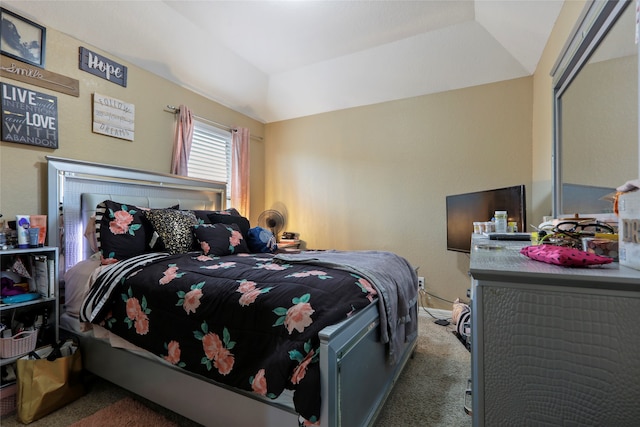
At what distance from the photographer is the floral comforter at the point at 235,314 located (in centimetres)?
112

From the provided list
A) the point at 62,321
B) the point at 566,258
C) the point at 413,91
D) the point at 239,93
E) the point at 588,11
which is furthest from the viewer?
the point at 239,93

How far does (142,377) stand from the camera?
1.65 m

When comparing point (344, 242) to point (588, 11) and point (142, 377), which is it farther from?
point (588, 11)

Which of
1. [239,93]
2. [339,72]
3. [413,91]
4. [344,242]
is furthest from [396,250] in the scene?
[239,93]

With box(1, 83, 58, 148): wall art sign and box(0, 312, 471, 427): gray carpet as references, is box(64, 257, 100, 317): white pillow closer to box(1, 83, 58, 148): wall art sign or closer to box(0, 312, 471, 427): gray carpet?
box(0, 312, 471, 427): gray carpet

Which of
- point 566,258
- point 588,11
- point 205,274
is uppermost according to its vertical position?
point 588,11

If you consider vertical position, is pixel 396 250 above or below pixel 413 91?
below

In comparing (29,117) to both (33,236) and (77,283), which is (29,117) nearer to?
(33,236)

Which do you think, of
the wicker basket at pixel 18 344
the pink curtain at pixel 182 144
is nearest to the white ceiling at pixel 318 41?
the pink curtain at pixel 182 144

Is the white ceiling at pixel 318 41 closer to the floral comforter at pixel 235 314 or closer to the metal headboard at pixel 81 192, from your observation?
the metal headboard at pixel 81 192

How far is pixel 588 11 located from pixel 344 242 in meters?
2.92

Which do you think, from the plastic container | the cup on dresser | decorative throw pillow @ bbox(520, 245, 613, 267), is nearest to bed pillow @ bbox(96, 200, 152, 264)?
the cup on dresser

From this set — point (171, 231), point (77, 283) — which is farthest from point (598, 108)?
point (77, 283)

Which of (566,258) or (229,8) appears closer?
(566,258)
